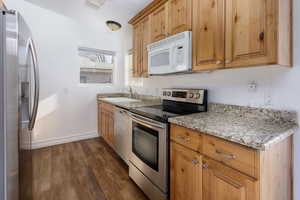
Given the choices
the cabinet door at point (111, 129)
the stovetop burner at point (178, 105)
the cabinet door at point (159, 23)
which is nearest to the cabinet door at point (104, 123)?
the cabinet door at point (111, 129)

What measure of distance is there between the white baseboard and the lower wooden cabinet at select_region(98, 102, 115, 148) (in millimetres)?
344

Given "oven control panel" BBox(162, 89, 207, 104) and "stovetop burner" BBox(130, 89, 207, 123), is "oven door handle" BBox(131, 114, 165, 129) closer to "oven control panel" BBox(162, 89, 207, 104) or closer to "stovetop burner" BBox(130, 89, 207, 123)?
"stovetop burner" BBox(130, 89, 207, 123)

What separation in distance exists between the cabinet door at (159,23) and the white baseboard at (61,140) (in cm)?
258

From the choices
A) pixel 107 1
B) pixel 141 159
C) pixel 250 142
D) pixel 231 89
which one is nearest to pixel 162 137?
pixel 141 159

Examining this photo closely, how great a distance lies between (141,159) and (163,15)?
1855 millimetres

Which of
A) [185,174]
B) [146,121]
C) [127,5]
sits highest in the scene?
[127,5]

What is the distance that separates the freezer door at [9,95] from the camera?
2.87ft

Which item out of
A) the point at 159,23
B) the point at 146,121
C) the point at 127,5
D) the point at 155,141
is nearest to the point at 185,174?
the point at 155,141

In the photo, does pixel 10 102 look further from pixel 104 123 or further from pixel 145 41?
pixel 104 123

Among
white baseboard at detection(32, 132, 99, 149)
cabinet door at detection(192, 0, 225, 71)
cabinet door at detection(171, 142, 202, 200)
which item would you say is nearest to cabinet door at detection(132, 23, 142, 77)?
cabinet door at detection(192, 0, 225, 71)

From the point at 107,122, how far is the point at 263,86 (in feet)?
8.10

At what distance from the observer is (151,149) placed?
156cm

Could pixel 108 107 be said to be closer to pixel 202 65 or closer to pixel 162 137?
pixel 162 137

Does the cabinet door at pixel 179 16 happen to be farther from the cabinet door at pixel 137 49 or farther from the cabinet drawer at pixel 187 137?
the cabinet drawer at pixel 187 137
